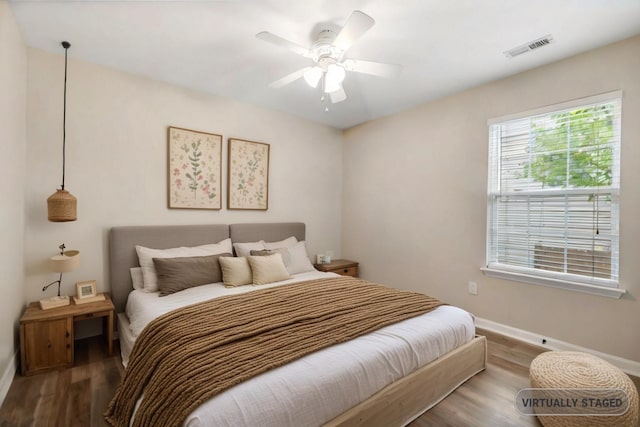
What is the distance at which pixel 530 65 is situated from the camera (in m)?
2.63

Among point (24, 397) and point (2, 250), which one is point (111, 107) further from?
point (24, 397)

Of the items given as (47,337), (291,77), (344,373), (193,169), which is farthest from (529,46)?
(47,337)

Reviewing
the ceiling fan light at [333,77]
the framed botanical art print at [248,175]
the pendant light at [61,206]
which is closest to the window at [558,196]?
the ceiling fan light at [333,77]

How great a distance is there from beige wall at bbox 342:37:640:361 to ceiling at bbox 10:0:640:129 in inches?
9.3

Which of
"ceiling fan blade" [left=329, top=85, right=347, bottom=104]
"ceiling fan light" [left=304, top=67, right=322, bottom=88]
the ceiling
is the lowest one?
"ceiling fan blade" [left=329, top=85, right=347, bottom=104]

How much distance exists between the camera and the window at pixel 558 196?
2.34 m

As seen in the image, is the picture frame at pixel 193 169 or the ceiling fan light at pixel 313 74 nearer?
the ceiling fan light at pixel 313 74

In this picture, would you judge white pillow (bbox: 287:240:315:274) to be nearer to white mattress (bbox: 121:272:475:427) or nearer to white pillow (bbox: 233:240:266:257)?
white pillow (bbox: 233:240:266:257)

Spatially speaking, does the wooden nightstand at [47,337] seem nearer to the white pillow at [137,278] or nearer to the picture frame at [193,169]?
the white pillow at [137,278]

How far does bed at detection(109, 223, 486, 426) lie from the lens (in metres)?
1.21

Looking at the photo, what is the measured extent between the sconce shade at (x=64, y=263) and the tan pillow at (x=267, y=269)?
4.50 feet

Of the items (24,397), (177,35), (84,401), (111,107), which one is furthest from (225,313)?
(111,107)

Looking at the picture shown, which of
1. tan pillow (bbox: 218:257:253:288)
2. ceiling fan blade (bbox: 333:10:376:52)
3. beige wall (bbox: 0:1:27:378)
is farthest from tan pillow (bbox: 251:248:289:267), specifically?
ceiling fan blade (bbox: 333:10:376:52)

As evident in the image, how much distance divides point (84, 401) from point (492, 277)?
3427mm
